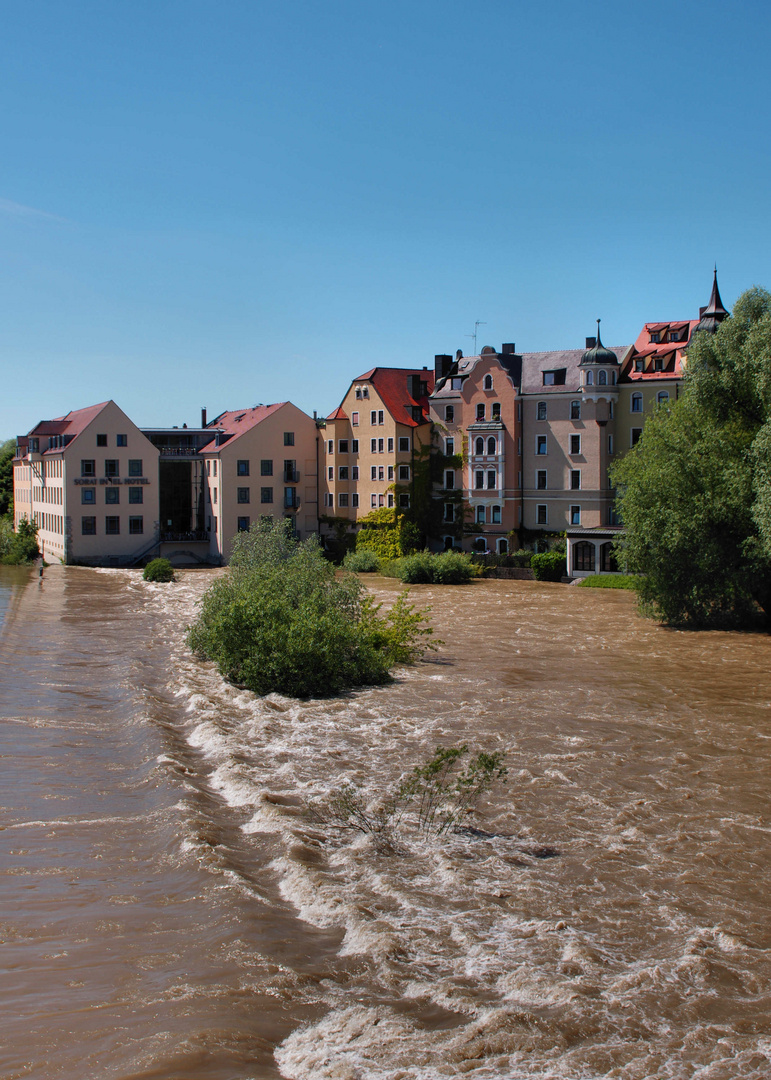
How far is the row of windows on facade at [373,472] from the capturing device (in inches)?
2518

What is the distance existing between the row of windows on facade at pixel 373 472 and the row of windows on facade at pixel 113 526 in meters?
14.3

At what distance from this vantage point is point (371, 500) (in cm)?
6562

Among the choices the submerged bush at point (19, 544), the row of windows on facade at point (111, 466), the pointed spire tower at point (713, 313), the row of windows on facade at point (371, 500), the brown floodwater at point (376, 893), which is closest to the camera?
the brown floodwater at point (376, 893)

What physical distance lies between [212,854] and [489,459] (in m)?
50.6

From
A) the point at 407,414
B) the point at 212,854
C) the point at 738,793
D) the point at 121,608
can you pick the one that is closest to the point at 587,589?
the point at 407,414

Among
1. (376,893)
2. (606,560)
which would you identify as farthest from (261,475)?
(376,893)

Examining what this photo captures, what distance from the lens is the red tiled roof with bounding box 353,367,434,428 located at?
213 feet

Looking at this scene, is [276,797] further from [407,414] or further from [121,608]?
[407,414]

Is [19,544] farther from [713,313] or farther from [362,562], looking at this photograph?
[713,313]

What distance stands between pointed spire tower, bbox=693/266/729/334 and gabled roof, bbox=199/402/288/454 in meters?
30.4

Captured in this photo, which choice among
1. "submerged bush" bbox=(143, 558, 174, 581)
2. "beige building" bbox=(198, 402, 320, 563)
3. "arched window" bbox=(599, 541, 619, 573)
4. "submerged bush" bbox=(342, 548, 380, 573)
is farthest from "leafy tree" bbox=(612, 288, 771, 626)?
"beige building" bbox=(198, 402, 320, 563)

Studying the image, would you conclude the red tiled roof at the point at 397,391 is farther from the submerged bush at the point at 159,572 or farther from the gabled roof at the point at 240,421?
the submerged bush at the point at 159,572

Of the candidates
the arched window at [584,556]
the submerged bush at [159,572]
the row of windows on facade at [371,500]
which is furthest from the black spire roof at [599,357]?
the submerged bush at [159,572]

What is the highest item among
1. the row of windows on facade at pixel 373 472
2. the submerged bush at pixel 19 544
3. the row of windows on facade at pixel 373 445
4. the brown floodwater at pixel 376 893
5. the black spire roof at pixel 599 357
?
the black spire roof at pixel 599 357
